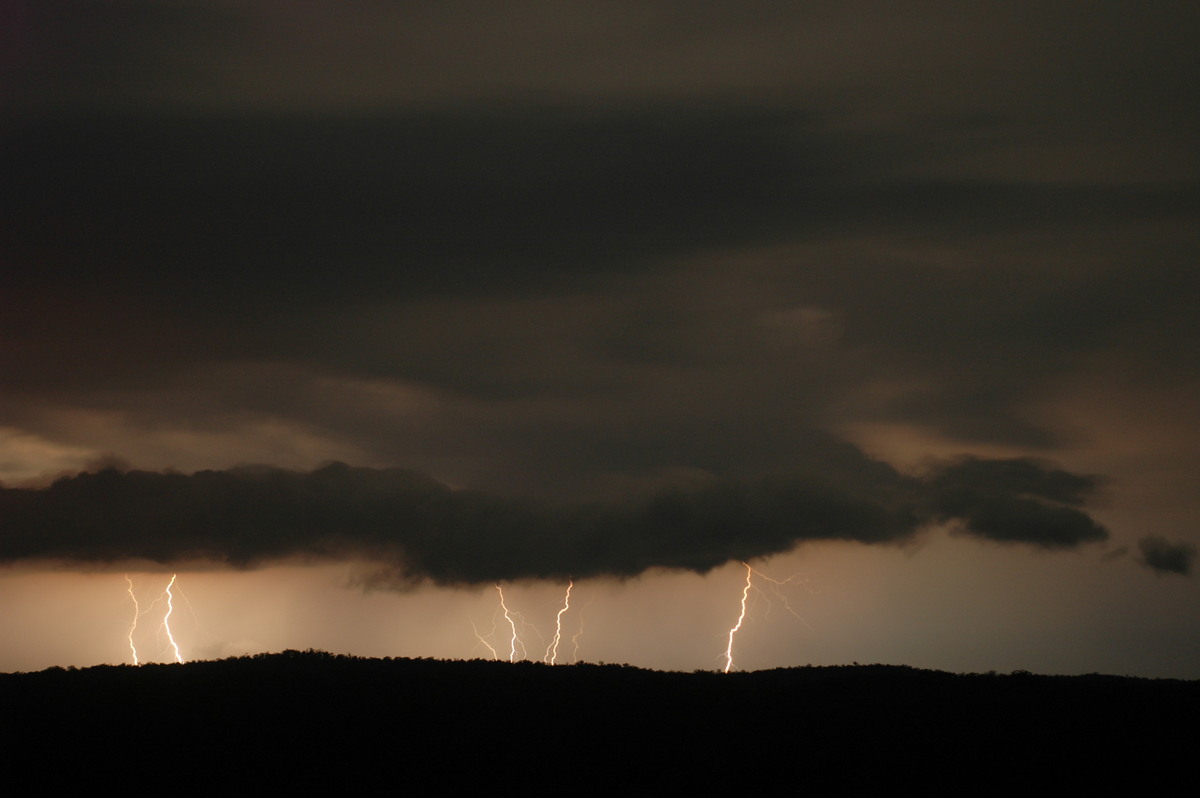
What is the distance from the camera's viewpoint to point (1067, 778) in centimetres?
3416

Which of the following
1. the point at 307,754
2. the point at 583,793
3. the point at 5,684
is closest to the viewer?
the point at 583,793

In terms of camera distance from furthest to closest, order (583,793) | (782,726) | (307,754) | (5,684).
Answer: (5,684) < (782,726) < (307,754) < (583,793)

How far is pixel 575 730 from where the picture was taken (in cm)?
3856

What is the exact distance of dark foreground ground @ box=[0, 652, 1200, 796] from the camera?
34.6m

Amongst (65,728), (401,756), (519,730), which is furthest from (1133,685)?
(65,728)

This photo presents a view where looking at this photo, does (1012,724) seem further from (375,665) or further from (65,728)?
(65,728)

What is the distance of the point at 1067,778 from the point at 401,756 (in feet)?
65.4

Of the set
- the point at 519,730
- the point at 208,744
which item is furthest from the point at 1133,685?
the point at 208,744

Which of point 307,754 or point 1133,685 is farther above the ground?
point 1133,685

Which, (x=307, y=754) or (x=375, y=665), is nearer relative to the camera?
(x=307, y=754)

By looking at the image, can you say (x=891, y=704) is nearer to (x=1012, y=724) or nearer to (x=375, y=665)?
(x=1012, y=724)

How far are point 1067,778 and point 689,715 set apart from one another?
12237mm

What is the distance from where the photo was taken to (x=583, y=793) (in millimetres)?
33906

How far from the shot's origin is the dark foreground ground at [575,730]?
34.6 metres
